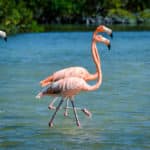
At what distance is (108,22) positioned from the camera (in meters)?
92.9

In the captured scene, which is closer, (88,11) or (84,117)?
(84,117)

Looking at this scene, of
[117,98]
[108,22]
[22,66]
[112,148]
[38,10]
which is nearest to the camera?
[112,148]

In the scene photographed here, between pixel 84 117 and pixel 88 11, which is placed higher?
pixel 84 117

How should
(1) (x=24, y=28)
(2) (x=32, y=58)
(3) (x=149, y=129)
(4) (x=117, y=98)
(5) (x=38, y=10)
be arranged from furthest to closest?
(5) (x=38, y=10)
(1) (x=24, y=28)
(2) (x=32, y=58)
(4) (x=117, y=98)
(3) (x=149, y=129)

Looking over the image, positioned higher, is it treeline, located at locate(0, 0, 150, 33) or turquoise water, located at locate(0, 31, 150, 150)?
turquoise water, located at locate(0, 31, 150, 150)

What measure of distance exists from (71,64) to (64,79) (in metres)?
15.6

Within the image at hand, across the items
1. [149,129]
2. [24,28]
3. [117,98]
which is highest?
[149,129]

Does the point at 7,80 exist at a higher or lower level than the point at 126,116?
lower

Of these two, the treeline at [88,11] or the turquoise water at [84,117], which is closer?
the turquoise water at [84,117]

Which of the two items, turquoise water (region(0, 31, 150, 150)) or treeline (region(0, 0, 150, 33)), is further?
treeline (region(0, 0, 150, 33))

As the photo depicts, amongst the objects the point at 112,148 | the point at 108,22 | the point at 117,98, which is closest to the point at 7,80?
the point at 117,98

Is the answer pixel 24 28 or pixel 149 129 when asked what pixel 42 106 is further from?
pixel 24 28

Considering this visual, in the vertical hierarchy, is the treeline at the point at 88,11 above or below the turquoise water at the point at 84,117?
below

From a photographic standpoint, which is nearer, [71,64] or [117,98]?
[117,98]
